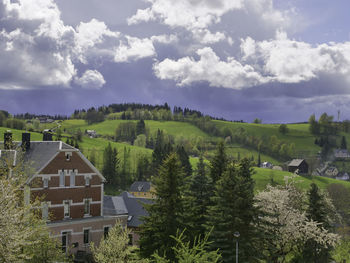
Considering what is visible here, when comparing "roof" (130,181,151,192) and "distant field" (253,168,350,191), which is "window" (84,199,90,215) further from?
"distant field" (253,168,350,191)

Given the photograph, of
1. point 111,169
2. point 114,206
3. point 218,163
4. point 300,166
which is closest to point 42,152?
point 114,206

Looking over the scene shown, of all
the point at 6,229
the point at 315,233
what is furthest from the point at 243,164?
the point at 6,229

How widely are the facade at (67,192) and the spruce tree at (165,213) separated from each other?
12.3 m

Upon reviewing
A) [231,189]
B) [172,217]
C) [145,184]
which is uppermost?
[231,189]

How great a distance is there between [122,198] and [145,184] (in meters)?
61.9

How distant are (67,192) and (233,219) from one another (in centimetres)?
2436

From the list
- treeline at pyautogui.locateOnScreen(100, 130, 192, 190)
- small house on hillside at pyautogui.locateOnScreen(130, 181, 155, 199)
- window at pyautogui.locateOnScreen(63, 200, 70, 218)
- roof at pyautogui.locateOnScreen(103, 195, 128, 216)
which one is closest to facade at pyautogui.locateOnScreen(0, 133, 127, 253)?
window at pyautogui.locateOnScreen(63, 200, 70, 218)

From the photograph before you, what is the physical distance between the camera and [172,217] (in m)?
34.3

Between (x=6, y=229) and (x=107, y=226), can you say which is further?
(x=107, y=226)

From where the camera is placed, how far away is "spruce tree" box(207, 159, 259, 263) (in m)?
32.7

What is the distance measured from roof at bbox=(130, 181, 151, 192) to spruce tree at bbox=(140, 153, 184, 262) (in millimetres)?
82734

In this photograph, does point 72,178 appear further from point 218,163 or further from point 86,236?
point 218,163

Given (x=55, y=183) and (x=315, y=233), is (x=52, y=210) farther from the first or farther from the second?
(x=315, y=233)

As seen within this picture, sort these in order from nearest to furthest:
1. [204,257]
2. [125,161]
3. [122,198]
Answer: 1. [204,257]
2. [122,198]
3. [125,161]
